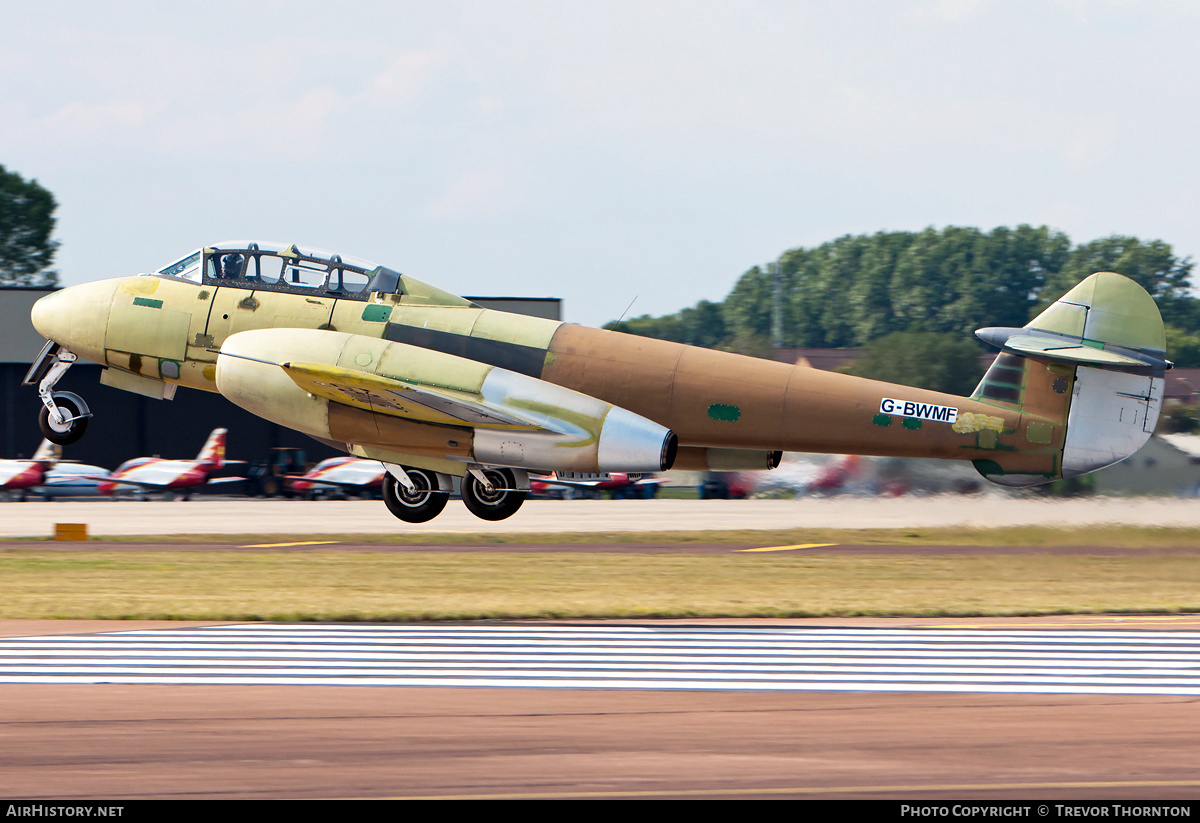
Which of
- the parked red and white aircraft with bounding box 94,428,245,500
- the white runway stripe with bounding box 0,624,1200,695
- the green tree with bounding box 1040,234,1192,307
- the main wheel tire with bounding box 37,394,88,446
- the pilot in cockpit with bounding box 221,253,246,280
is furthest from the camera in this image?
the green tree with bounding box 1040,234,1192,307

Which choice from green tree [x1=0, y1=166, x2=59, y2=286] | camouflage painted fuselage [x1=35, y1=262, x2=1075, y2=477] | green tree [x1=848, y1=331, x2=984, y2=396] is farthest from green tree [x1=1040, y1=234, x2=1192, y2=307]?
camouflage painted fuselage [x1=35, y1=262, x2=1075, y2=477]

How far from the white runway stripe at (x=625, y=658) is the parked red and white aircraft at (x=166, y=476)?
42.3 m

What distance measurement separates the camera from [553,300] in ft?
180

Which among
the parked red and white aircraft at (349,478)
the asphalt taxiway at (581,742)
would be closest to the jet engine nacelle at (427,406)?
the asphalt taxiway at (581,742)

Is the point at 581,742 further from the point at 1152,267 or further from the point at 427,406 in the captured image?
the point at 1152,267

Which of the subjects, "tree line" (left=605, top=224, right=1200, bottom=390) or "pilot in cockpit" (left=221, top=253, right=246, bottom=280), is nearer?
"pilot in cockpit" (left=221, top=253, right=246, bottom=280)

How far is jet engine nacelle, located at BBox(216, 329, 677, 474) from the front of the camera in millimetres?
20781

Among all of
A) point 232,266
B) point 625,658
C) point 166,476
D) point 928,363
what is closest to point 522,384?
point 232,266

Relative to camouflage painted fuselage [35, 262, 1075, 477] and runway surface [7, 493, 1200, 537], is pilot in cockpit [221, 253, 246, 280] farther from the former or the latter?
runway surface [7, 493, 1200, 537]

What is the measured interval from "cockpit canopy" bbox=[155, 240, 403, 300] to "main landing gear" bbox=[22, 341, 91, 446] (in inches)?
112

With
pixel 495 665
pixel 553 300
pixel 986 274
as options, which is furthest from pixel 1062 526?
pixel 986 274

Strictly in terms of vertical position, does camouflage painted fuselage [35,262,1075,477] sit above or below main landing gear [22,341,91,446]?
above

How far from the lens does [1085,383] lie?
22.0 metres

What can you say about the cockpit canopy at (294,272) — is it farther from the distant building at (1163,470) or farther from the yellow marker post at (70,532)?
the distant building at (1163,470)
